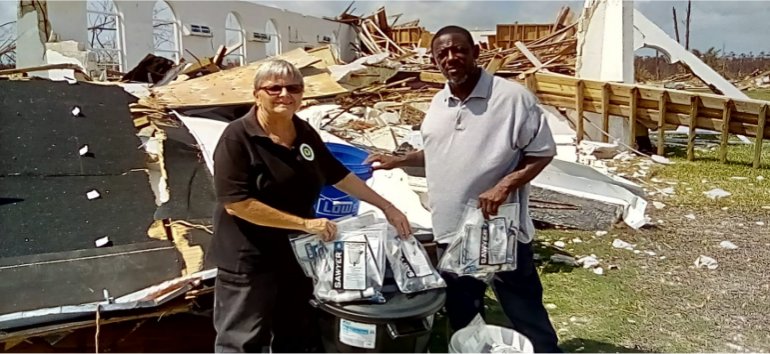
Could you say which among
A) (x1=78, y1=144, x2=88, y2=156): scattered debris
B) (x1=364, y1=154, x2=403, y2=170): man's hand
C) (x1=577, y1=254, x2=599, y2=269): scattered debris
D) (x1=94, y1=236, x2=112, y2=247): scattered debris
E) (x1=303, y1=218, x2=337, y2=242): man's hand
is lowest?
(x1=577, y1=254, x2=599, y2=269): scattered debris

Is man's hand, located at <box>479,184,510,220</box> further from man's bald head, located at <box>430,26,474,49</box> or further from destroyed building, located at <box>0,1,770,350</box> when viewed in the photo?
A: destroyed building, located at <box>0,1,770,350</box>

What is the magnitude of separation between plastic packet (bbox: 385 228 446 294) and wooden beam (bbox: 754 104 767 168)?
291 inches

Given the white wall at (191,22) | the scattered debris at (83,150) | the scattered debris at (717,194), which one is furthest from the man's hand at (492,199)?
the white wall at (191,22)

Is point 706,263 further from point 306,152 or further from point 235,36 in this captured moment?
point 235,36

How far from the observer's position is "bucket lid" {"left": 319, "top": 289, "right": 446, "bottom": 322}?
2076mm

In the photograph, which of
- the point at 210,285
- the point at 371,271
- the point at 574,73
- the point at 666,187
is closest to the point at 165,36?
the point at 574,73

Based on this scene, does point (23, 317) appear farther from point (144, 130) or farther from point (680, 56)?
point (680, 56)

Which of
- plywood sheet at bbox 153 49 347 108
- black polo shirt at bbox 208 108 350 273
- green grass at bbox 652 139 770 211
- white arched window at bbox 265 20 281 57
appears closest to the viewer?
black polo shirt at bbox 208 108 350 273

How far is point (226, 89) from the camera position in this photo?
5590mm

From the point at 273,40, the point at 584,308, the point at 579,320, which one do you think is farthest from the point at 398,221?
the point at 273,40

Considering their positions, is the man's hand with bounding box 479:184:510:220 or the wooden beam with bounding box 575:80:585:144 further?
the wooden beam with bounding box 575:80:585:144

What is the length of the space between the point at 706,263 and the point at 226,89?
409 cm

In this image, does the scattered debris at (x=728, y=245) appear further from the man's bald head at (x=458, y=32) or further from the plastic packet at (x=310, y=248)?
the plastic packet at (x=310, y=248)

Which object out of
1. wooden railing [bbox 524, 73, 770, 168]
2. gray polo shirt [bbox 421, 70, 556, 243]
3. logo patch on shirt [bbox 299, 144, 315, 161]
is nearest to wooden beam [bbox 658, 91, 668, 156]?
wooden railing [bbox 524, 73, 770, 168]
